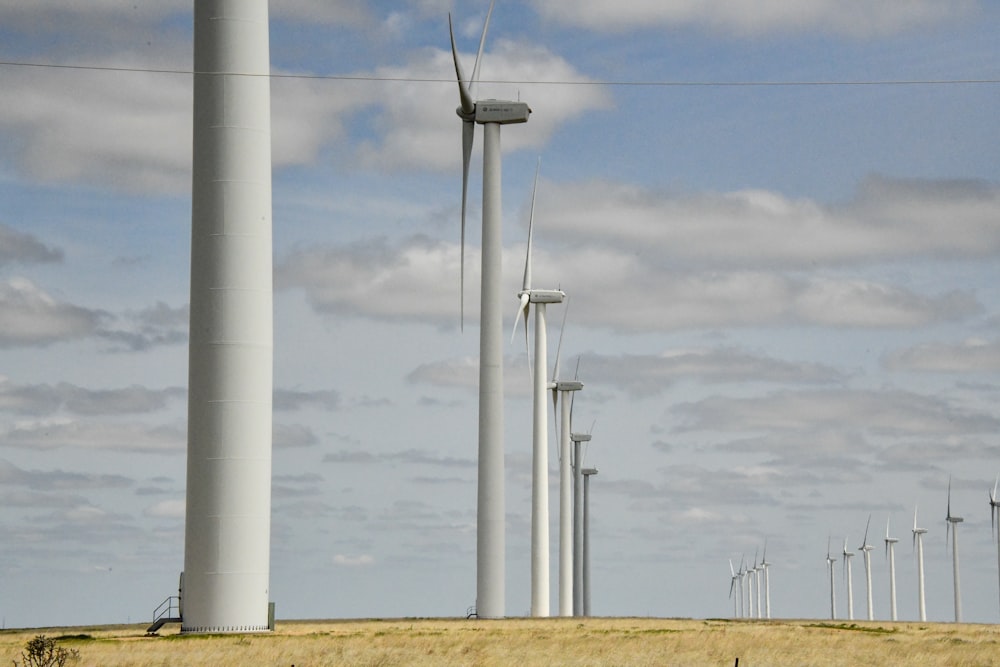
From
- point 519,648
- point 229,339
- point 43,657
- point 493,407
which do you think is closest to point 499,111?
point 493,407

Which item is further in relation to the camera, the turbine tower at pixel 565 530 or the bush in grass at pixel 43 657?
the turbine tower at pixel 565 530

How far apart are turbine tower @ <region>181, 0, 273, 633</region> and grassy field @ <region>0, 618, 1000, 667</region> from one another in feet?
7.85

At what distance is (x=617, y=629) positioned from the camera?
75.6 m

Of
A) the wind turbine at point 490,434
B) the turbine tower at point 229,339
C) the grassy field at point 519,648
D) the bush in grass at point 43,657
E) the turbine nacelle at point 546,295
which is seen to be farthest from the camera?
the turbine nacelle at point 546,295

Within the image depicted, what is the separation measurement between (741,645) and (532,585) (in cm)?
4623

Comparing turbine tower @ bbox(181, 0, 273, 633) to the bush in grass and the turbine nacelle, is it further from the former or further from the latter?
the turbine nacelle

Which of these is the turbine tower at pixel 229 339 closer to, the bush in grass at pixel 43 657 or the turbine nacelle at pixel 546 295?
the bush in grass at pixel 43 657

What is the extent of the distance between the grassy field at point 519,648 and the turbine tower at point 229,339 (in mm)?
2392

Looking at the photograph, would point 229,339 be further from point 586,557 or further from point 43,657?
point 586,557

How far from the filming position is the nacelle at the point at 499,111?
93250 mm

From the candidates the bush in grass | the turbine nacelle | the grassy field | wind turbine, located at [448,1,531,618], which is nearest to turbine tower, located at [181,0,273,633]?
the grassy field

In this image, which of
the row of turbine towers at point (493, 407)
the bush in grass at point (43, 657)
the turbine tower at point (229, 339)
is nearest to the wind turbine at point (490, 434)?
the row of turbine towers at point (493, 407)

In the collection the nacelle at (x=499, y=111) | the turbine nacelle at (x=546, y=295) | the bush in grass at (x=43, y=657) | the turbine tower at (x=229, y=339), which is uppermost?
the nacelle at (x=499, y=111)

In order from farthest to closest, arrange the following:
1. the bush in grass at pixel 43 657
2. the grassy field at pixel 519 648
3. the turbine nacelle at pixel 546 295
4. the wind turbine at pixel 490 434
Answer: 1. the turbine nacelle at pixel 546 295
2. the wind turbine at pixel 490 434
3. the grassy field at pixel 519 648
4. the bush in grass at pixel 43 657
